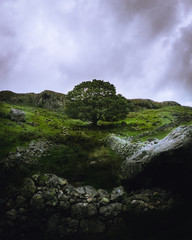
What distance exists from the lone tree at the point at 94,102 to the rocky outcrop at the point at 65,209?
1790cm

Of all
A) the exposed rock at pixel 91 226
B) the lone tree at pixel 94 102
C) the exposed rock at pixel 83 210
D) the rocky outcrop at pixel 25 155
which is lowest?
the exposed rock at pixel 91 226

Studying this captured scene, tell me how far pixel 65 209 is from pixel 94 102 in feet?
63.8

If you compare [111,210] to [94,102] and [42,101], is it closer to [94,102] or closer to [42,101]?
[94,102]

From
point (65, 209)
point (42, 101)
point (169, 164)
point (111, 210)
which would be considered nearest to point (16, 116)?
point (65, 209)

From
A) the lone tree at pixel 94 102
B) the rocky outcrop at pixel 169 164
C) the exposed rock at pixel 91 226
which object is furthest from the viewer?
the lone tree at pixel 94 102

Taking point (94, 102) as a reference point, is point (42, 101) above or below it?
above

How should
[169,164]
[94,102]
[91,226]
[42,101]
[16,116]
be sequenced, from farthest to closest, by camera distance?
[42,101]
[94,102]
[16,116]
[169,164]
[91,226]

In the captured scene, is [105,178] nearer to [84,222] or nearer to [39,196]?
[84,222]

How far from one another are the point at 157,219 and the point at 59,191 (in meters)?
4.06

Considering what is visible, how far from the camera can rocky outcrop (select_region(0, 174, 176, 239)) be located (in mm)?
4461

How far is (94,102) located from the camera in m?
23.1

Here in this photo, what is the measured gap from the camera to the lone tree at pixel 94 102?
23438 mm

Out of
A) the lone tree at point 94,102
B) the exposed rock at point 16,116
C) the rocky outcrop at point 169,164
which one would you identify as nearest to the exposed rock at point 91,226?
the rocky outcrop at point 169,164

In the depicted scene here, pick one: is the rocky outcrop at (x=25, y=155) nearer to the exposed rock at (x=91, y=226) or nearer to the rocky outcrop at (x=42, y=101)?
the exposed rock at (x=91, y=226)
